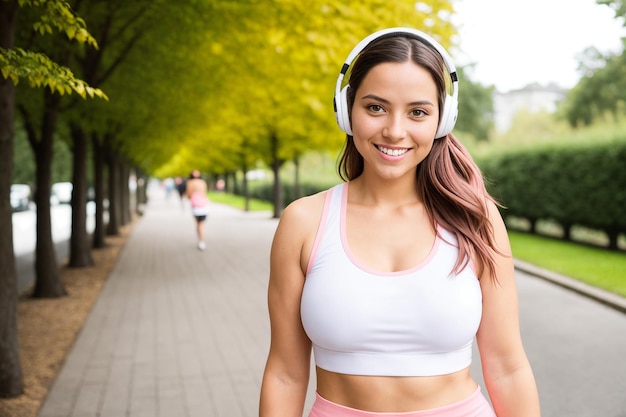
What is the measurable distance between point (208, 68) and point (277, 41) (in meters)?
4.92

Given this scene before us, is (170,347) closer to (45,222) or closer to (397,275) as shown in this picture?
(45,222)

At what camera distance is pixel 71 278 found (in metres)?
13.4

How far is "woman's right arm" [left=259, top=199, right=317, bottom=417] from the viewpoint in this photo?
1835mm

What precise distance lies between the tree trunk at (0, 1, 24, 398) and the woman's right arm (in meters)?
4.91

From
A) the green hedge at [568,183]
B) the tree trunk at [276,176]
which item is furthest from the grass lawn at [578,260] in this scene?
the tree trunk at [276,176]

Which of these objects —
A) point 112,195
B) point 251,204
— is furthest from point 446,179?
point 251,204

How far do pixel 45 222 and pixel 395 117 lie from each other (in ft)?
33.1

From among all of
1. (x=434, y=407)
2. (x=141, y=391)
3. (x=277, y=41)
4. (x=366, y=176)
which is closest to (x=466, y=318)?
(x=434, y=407)

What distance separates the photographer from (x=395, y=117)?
176 centimetres

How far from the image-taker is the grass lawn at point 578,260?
38.7 feet

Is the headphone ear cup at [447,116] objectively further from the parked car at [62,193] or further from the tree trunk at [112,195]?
the parked car at [62,193]

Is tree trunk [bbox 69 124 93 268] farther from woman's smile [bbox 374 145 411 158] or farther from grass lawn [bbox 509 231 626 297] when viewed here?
woman's smile [bbox 374 145 411 158]

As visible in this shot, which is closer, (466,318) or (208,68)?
(466,318)

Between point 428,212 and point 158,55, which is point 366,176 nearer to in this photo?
point 428,212
